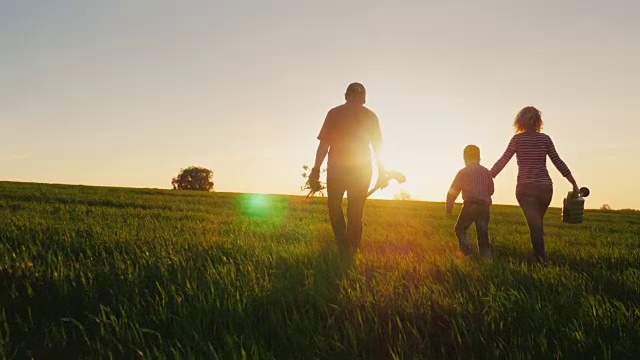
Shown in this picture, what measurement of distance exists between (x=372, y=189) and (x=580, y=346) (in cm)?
416

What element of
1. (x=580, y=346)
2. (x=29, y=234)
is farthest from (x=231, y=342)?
(x=29, y=234)

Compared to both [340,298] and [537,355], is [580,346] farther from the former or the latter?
[340,298]

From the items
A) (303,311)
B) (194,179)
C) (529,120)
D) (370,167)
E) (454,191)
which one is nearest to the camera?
(303,311)

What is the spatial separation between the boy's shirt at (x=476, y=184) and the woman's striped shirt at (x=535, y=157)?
18.3 inches

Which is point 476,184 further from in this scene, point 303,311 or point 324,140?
point 303,311

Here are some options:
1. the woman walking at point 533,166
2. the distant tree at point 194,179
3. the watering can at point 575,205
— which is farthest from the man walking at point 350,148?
the distant tree at point 194,179

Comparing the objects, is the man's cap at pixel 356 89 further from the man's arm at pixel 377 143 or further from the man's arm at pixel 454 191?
the man's arm at pixel 454 191

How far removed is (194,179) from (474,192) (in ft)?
407

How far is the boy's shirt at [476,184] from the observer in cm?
745

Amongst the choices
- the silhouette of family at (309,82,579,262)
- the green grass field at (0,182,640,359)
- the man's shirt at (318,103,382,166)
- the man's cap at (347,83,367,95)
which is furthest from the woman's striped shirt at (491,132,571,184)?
the man's cap at (347,83,367,95)

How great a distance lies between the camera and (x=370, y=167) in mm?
7012

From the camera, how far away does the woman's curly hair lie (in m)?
7.21

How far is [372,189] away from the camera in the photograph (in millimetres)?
7078

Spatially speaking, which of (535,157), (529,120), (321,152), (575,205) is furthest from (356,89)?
(575,205)
